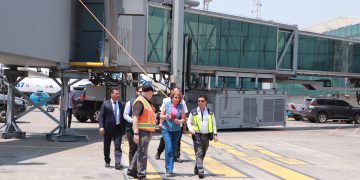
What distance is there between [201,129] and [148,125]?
62.4 inches

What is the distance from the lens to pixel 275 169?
1309 cm

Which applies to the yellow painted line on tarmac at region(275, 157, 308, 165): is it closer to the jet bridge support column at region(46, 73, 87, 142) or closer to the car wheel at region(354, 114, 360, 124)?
the jet bridge support column at region(46, 73, 87, 142)

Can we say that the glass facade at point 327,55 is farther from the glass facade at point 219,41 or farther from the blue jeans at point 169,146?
the blue jeans at point 169,146

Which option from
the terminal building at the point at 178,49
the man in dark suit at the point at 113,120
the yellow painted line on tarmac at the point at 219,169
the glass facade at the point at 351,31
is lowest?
the yellow painted line on tarmac at the point at 219,169

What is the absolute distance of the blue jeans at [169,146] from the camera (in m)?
10.8

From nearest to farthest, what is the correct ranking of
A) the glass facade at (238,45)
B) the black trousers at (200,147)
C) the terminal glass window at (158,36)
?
the black trousers at (200,147) → the terminal glass window at (158,36) → the glass facade at (238,45)

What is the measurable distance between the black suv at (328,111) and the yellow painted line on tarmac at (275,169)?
2521cm

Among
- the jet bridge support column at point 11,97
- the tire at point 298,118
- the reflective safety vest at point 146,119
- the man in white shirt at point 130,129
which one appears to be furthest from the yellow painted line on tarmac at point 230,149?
the tire at point 298,118

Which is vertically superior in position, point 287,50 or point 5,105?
point 287,50

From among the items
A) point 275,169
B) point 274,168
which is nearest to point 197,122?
point 275,169

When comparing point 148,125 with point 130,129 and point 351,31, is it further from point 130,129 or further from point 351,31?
point 351,31

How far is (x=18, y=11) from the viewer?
13523 mm

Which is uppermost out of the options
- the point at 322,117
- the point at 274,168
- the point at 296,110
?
the point at 296,110

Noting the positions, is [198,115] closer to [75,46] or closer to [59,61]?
[59,61]
